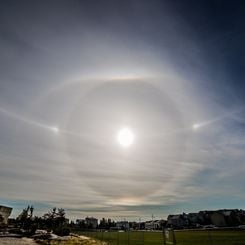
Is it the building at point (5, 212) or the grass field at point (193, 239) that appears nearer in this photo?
the grass field at point (193, 239)

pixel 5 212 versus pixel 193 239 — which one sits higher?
pixel 5 212

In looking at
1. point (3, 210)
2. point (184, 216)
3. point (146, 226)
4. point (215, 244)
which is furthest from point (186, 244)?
point (184, 216)

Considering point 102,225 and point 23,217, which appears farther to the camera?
point 102,225

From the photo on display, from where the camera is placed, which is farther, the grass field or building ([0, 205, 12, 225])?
building ([0, 205, 12, 225])

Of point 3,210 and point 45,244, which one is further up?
point 3,210

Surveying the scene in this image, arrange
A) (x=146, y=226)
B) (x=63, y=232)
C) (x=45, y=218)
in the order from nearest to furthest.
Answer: (x=63, y=232) < (x=45, y=218) < (x=146, y=226)

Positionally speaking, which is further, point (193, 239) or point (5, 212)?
point (5, 212)

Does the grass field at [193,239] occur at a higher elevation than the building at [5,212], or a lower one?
lower

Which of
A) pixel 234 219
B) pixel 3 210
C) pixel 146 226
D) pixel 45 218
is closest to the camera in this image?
pixel 3 210

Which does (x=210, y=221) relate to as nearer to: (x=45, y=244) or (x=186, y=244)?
(x=186, y=244)

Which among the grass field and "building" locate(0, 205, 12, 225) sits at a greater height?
"building" locate(0, 205, 12, 225)

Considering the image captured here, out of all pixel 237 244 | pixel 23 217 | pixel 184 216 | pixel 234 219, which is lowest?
pixel 237 244
